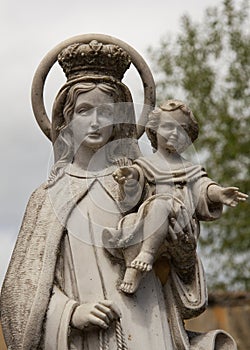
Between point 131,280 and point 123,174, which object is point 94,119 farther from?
point 131,280

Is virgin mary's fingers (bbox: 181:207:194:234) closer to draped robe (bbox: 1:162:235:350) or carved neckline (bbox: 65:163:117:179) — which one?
draped robe (bbox: 1:162:235:350)

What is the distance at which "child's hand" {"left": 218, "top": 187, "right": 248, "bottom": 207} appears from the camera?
316 inches

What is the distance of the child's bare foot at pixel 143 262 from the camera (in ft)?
26.0

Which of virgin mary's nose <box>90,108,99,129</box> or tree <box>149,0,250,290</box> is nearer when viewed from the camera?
virgin mary's nose <box>90,108,99,129</box>

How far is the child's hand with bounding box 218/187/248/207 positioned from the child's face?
15.7 inches

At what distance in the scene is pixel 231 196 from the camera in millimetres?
8078

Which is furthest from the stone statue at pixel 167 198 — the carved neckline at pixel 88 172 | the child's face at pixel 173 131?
the carved neckline at pixel 88 172

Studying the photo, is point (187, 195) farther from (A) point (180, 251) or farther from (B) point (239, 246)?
(B) point (239, 246)

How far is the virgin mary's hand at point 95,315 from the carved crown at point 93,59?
4.85 ft

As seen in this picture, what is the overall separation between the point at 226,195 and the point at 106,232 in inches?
27.7

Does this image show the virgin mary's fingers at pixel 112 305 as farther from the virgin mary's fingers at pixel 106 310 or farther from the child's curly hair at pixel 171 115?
the child's curly hair at pixel 171 115

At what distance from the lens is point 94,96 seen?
8.58m

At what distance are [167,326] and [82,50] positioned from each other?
171cm

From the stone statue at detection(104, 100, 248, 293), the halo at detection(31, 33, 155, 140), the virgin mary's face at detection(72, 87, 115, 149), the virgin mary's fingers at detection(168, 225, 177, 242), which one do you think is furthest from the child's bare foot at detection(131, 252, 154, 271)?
the halo at detection(31, 33, 155, 140)
